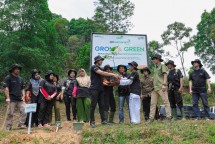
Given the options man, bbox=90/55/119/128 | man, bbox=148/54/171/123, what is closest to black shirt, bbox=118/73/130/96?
man, bbox=148/54/171/123

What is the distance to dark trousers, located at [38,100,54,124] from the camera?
30.6ft

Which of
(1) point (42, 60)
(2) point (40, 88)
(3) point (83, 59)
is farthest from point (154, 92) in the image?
(3) point (83, 59)

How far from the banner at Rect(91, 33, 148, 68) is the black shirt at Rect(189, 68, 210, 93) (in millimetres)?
4618

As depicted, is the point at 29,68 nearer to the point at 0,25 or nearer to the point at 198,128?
the point at 0,25

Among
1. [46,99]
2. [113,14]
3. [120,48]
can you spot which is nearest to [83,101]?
[46,99]

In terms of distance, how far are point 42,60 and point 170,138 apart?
15.2 meters

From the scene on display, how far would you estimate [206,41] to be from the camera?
120ft

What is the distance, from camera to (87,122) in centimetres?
944

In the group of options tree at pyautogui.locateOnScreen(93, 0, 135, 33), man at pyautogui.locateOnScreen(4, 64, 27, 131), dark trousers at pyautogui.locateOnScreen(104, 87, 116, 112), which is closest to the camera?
man at pyautogui.locateOnScreen(4, 64, 27, 131)

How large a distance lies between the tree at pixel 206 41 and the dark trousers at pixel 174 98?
91.0 ft

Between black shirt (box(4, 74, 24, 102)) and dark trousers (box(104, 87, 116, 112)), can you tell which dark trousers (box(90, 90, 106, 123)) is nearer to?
dark trousers (box(104, 87, 116, 112))

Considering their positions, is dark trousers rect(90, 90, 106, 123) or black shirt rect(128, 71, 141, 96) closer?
dark trousers rect(90, 90, 106, 123)

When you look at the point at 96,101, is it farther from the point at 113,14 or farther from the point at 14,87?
the point at 113,14

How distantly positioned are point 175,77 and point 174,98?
0.57 m
